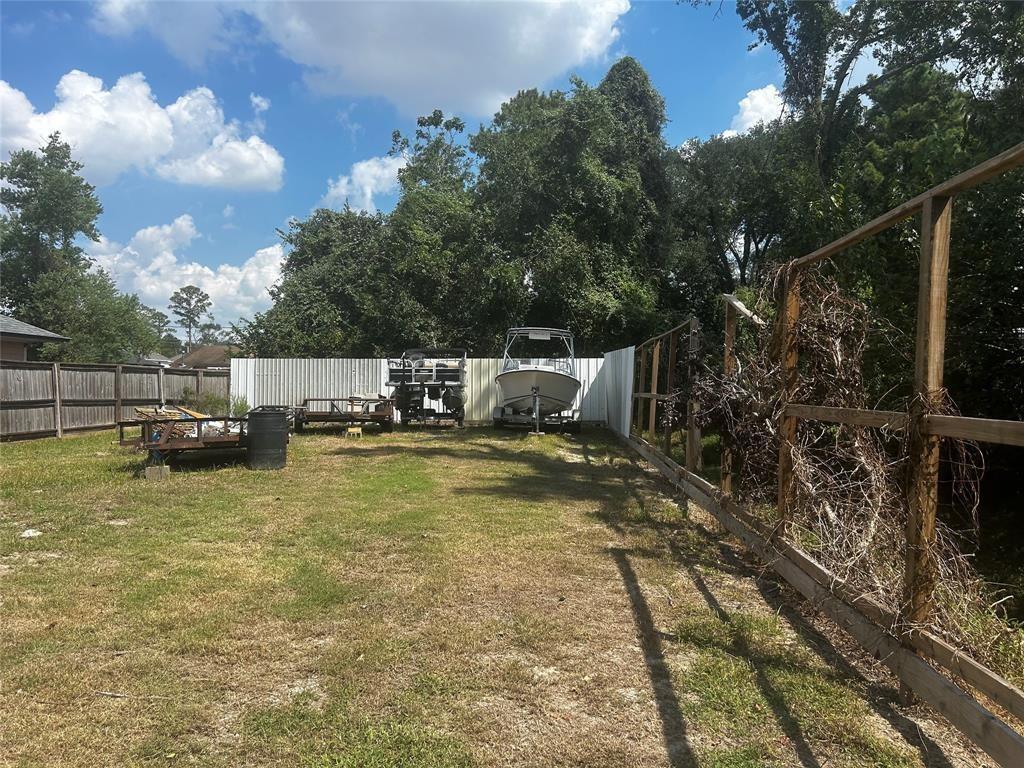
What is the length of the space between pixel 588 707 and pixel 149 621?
2684mm

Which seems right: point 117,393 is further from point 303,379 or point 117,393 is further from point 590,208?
point 590,208

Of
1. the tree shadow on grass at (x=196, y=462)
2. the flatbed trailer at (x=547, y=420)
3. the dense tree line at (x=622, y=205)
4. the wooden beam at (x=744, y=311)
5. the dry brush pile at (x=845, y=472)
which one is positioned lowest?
the tree shadow on grass at (x=196, y=462)

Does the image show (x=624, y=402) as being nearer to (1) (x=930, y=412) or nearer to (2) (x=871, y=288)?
(2) (x=871, y=288)

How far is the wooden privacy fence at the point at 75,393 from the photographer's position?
11.9 meters

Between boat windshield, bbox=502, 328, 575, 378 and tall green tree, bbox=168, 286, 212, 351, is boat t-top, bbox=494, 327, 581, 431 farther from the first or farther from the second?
tall green tree, bbox=168, 286, 212, 351

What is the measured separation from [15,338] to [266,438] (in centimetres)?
1707

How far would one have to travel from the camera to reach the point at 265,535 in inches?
230

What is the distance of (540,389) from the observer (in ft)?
46.9

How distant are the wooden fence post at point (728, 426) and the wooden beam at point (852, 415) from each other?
1.15m

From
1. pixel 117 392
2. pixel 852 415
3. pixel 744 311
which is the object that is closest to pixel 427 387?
pixel 117 392

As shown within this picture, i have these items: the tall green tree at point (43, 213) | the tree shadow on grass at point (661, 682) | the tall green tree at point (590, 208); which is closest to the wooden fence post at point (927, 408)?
the tree shadow on grass at point (661, 682)

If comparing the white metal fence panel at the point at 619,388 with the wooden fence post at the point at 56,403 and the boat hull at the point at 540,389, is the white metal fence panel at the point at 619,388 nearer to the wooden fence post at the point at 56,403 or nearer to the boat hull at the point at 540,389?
the boat hull at the point at 540,389

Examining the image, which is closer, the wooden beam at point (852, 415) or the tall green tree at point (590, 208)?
the wooden beam at point (852, 415)

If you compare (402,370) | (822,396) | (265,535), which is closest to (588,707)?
(822,396)
